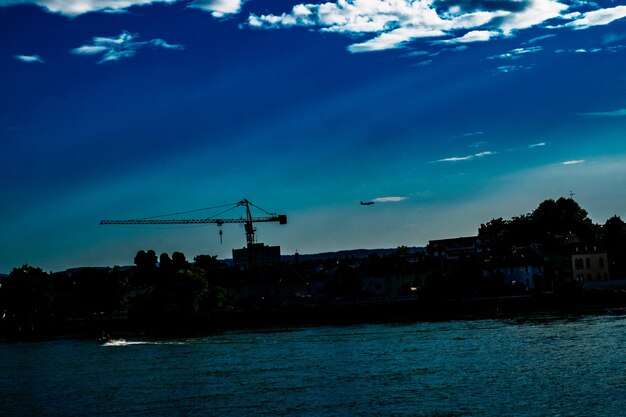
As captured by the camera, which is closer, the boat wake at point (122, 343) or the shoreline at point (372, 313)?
the boat wake at point (122, 343)

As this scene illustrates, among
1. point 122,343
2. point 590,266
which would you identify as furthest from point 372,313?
point 590,266

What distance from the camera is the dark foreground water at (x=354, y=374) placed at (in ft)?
175

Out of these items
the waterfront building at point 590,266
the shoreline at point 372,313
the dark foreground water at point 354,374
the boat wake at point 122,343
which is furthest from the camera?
the waterfront building at point 590,266

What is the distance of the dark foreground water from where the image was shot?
2105 inches

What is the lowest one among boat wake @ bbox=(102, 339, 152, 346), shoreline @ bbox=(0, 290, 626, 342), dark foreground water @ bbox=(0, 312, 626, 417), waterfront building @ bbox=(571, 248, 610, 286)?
dark foreground water @ bbox=(0, 312, 626, 417)

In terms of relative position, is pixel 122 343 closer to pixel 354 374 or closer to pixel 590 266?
pixel 354 374

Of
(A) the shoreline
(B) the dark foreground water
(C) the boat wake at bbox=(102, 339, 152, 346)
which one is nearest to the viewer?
(B) the dark foreground water

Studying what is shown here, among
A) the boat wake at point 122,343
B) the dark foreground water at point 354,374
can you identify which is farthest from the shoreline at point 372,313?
the dark foreground water at point 354,374

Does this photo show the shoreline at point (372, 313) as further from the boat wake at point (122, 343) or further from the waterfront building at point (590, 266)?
the waterfront building at point (590, 266)

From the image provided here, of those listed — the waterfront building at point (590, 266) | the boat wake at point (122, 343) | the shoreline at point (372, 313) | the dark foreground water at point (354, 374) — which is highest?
the waterfront building at point (590, 266)

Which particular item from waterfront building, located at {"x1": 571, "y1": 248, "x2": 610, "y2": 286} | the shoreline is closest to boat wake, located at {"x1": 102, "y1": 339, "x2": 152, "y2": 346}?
the shoreline

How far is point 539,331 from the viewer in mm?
93625

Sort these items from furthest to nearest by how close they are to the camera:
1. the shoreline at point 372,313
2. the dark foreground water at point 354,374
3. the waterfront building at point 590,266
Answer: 1. the waterfront building at point 590,266
2. the shoreline at point 372,313
3. the dark foreground water at point 354,374

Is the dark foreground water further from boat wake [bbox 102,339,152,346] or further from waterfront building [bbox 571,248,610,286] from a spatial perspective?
waterfront building [bbox 571,248,610,286]
